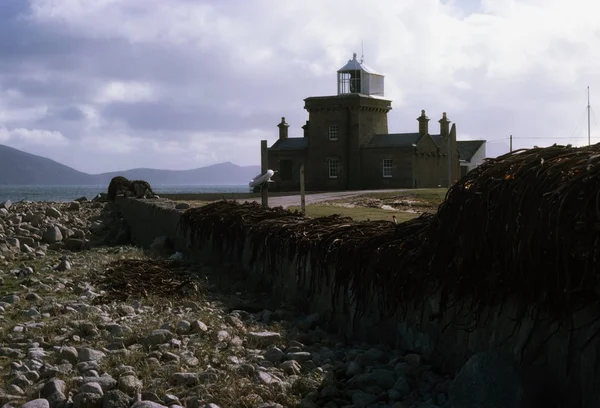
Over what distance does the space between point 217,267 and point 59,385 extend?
7.43m

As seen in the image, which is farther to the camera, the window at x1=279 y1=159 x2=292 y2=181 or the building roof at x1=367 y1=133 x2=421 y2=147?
the window at x1=279 y1=159 x2=292 y2=181

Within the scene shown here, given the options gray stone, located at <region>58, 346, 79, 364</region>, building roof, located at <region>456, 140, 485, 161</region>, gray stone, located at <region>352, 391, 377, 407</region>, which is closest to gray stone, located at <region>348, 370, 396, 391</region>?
gray stone, located at <region>352, 391, 377, 407</region>

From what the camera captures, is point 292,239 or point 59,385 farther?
point 292,239

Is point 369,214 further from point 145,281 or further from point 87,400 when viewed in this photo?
point 87,400

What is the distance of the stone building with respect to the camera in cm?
4878

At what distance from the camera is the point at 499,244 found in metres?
5.12

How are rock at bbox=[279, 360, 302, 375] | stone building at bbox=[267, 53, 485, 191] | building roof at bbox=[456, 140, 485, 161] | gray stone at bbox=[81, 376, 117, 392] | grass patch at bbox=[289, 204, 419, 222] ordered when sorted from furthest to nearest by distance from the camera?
building roof at bbox=[456, 140, 485, 161]
stone building at bbox=[267, 53, 485, 191]
grass patch at bbox=[289, 204, 419, 222]
rock at bbox=[279, 360, 302, 375]
gray stone at bbox=[81, 376, 117, 392]

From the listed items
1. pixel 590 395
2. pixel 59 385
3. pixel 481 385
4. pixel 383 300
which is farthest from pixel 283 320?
pixel 590 395

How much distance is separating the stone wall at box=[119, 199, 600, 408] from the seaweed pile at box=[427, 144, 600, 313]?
0.16 meters

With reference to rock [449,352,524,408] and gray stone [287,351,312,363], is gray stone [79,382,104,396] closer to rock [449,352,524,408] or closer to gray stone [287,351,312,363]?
gray stone [287,351,312,363]

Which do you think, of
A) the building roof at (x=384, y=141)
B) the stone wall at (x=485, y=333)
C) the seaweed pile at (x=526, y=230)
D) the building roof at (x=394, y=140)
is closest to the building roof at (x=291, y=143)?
the building roof at (x=384, y=141)

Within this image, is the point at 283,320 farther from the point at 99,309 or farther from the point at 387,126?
the point at 387,126

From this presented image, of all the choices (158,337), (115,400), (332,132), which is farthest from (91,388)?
(332,132)

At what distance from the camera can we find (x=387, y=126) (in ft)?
171
